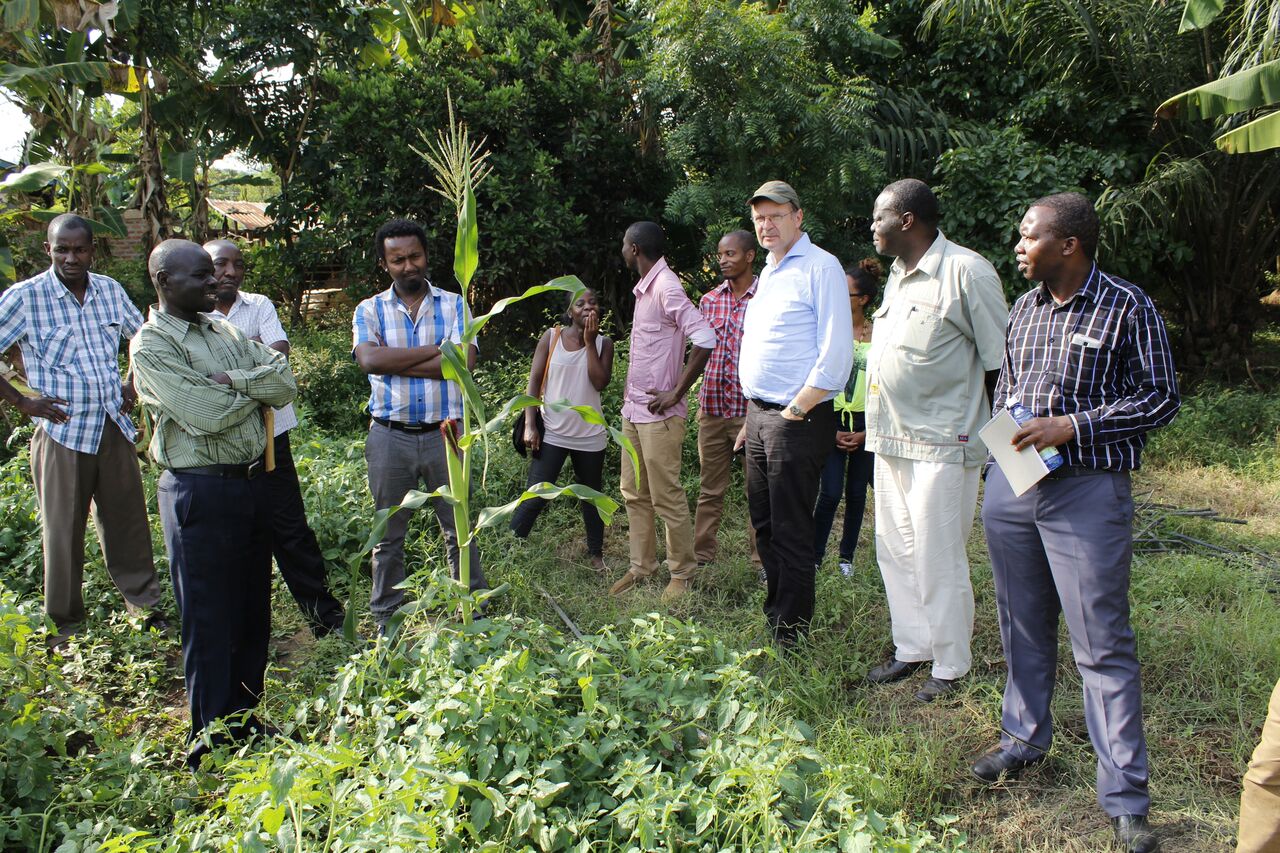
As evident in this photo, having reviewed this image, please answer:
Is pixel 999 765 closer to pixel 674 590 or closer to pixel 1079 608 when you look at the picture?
pixel 1079 608

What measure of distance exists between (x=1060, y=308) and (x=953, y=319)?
0.54 meters

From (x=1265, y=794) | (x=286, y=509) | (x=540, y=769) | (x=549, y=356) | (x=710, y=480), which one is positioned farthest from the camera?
(x=549, y=356)

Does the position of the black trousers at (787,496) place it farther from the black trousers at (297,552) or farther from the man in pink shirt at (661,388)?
the black trousers at (297,552)

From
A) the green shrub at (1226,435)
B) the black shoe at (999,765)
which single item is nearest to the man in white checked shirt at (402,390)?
the black shoe at (999,765)

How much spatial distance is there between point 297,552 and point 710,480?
226cm

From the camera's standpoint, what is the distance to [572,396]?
542 centimetres

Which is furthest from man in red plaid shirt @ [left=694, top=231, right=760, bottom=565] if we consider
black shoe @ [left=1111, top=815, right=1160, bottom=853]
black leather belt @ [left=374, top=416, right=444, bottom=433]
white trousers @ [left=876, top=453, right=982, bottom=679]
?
black shoe @ [left=1111, top=815, right=1160, bottom=853]

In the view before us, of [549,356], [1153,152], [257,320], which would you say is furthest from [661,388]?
[1153,152]

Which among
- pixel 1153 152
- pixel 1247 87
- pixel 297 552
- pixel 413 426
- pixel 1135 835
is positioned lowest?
pixel 1135 835

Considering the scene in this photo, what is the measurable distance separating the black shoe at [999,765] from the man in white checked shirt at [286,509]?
3060 mm

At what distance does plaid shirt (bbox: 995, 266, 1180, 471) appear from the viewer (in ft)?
9.39

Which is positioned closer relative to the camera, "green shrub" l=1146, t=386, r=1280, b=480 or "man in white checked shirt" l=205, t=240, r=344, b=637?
"man in white checked shirt" l=205, t=240, r=344, b=637

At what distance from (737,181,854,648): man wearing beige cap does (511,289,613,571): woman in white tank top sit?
136 cm

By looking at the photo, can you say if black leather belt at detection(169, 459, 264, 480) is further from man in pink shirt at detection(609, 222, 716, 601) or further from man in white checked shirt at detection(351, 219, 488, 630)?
man in pink shirt at detection(609, 222, 716, 601)
